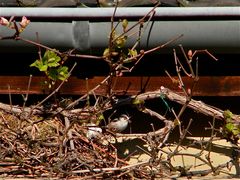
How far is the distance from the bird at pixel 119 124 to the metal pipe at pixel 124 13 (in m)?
0.76

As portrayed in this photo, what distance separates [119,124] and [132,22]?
2.42 feet

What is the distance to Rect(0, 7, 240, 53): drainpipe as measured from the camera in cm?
338

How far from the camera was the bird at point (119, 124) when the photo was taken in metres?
3.86

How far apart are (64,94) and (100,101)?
241 millimetres

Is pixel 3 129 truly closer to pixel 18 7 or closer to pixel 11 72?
pixel 11 72

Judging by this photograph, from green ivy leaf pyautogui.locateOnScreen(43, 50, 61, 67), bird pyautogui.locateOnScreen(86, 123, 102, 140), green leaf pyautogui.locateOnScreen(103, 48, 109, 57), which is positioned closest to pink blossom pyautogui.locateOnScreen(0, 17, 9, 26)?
green ivy leaf pyautogui.locateOnScreen(43, 50, 61, 67)

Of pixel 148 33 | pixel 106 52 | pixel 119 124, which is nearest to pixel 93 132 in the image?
pixel 119 124

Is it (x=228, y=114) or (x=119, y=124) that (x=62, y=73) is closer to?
(x=119, y=124)

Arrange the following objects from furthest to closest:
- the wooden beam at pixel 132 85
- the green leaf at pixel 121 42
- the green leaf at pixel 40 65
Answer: the wooden beam at pixel 132 85 < the green leaf at pixel 40 65 < the green leaf at pixel 121 42

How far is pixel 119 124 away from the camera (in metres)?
3.89

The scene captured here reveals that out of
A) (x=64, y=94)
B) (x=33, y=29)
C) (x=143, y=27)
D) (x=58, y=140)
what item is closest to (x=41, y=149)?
(x=58, y=140)

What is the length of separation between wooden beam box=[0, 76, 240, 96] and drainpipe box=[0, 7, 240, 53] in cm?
34

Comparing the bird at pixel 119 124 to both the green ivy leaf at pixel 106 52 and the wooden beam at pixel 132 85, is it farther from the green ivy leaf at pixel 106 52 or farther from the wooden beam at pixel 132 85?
the green ivy leaf at pixel 106 52

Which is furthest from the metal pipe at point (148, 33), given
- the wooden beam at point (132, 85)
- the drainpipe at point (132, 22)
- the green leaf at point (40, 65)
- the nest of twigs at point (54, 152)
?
the nest of twigs at point (54, 152)
